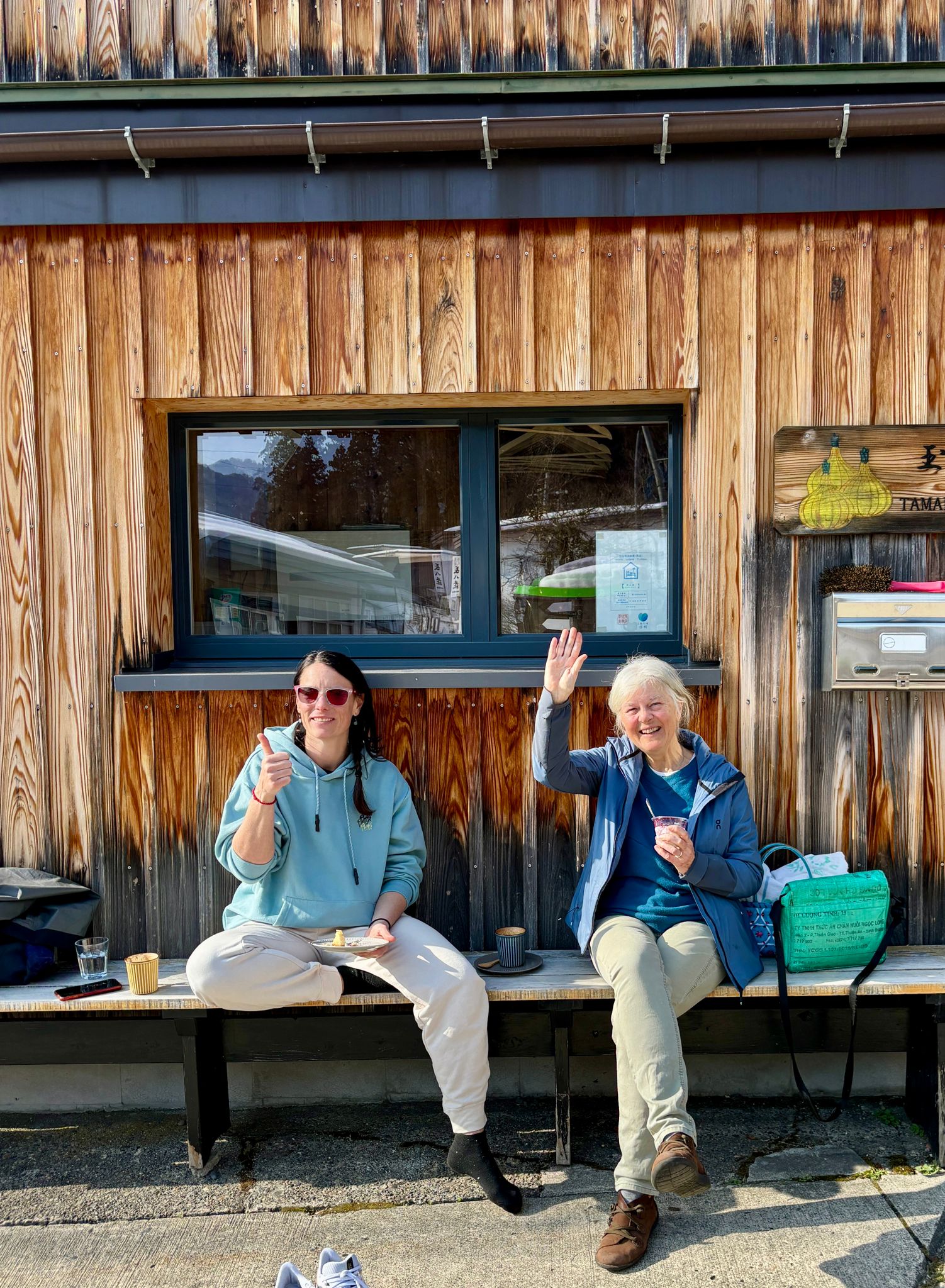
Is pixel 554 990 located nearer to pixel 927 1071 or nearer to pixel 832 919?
pixel 832 919

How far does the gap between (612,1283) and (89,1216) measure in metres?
1.49

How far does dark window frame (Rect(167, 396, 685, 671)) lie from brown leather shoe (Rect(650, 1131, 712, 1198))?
64.4 inches

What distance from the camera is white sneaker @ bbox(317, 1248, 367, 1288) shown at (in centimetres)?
238

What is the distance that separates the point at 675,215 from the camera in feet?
11.3

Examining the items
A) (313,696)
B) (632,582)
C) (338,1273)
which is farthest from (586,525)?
(338,1273)

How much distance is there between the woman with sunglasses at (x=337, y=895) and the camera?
117 inches

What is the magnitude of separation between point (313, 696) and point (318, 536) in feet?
2.66

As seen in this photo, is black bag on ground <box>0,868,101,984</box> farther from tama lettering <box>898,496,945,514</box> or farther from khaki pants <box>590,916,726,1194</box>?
tama lettering <box>898,496,945,514</box>

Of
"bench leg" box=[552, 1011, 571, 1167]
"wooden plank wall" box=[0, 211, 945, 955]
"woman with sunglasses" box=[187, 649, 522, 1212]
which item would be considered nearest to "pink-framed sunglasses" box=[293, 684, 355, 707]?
"woman with sunglasses" box=[187, 649, 522, 1212]

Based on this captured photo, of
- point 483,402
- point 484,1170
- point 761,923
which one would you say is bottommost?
point 484,1170

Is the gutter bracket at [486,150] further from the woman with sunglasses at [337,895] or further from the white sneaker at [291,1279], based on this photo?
the white sneaker at [291,1279]

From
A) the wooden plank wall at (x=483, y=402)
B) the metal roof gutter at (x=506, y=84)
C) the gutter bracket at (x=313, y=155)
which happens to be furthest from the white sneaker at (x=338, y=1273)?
the metal roof gutter at (x=506, y=84)

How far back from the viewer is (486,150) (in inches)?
132

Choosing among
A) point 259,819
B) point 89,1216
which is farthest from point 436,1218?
point 259,819
